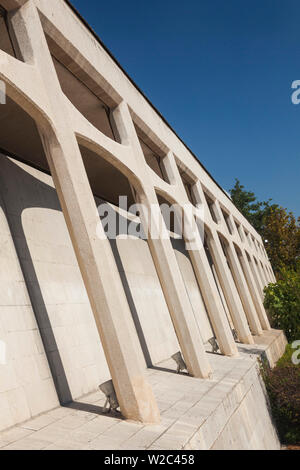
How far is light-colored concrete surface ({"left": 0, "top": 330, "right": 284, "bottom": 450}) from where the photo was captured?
489 cm

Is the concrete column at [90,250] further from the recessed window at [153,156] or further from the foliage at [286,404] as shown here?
the foliage at [286,404]

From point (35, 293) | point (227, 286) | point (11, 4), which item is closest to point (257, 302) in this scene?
point (227, 286)

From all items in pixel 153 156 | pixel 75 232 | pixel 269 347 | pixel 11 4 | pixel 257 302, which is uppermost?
pixel 11 4

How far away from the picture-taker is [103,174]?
41.1 feet

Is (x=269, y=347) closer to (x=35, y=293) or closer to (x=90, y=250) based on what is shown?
(x=35, y=293)

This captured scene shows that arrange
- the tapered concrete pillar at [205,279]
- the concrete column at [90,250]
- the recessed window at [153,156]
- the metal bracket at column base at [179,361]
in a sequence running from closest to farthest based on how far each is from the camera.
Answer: the concrete column at [90,250], the metal bracket at column base at [179,361], the recessed window at [153,156], the tapered concrete pillar at [205,279]

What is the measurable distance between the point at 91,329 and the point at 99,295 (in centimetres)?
361

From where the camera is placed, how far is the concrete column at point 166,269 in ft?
28.7

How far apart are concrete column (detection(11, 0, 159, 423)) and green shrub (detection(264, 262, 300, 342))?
47.7ft

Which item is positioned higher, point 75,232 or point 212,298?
point 75,232

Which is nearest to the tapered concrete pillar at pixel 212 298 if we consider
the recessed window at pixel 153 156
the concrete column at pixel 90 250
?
the recessed window at pixel 153 156

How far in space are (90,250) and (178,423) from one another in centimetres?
305

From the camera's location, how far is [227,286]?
581 inches

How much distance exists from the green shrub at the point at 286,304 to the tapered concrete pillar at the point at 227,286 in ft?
15.9
